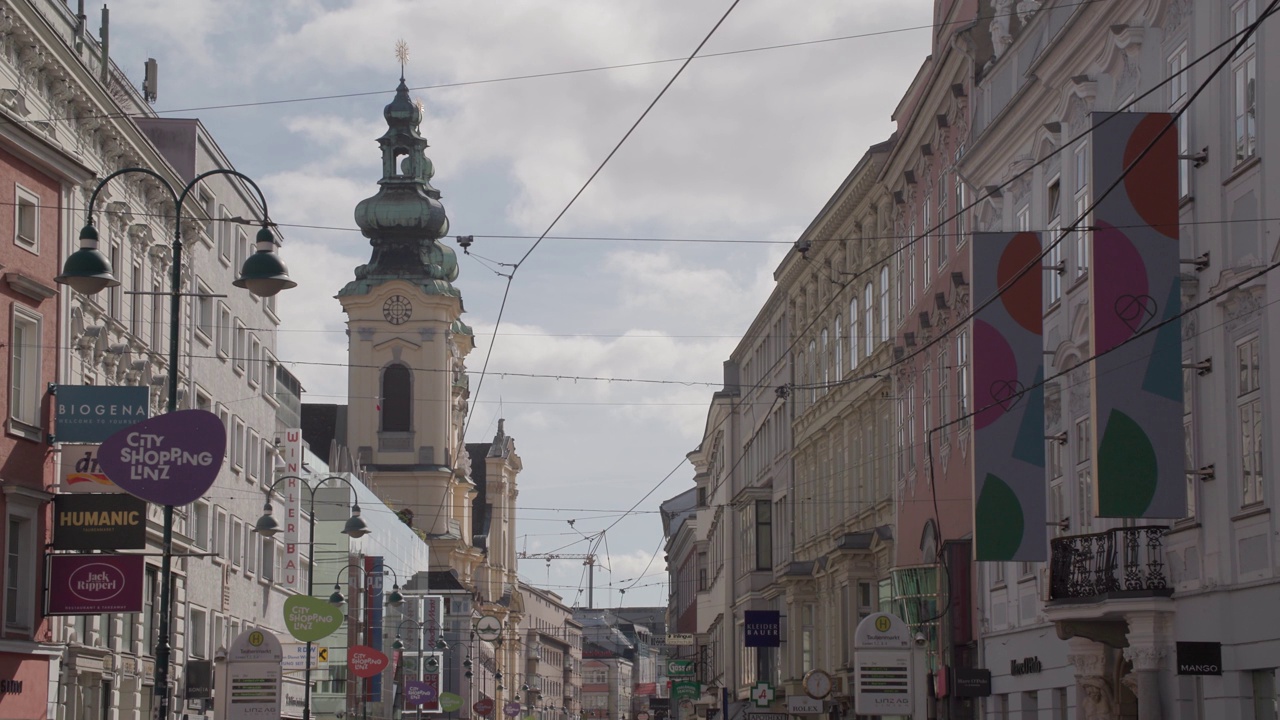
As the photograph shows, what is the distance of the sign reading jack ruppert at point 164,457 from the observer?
1958cm

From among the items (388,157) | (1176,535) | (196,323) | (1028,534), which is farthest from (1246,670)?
(388,157)

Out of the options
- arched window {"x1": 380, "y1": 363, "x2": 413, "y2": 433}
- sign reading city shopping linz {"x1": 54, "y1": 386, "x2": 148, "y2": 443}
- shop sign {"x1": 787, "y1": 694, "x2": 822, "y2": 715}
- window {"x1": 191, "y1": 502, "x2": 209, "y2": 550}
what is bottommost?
shop sign {"x1": 787, "y1": 694, "x2": 822, "y2": 715}

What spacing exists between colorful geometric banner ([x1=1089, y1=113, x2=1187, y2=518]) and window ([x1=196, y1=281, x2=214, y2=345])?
2902cm

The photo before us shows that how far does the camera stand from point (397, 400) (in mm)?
110188

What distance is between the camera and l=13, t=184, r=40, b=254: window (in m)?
30.0

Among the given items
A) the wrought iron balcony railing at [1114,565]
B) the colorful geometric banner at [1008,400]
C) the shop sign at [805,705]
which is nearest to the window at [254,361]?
the shop sign at [805,705]

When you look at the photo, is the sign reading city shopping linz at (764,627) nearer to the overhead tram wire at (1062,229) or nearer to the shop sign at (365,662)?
the overhead tram wire at (1062,229)

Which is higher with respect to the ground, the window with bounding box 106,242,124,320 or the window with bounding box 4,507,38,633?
the window with bounding box 106,242,124,320

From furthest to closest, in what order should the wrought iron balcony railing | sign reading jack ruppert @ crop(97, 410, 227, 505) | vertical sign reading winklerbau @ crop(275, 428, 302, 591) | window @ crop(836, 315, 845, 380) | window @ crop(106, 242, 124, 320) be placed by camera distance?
vertical sign reading winklerbau @ crop(275, 428, 302, 591) < window @ crop(836, 315, 845, 380) < window @ crop(106, 242, 124, 320) < the wrought iron balcony railing < sign reading jack ruppert @ crop(97, 410, 227, 505)

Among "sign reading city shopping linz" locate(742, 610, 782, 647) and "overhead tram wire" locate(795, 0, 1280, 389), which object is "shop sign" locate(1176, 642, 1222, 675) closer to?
"overhead tram wire" locate(795, 0, 1280, 389)

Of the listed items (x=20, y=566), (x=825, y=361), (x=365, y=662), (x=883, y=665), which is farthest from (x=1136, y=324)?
(x=365, y=662)

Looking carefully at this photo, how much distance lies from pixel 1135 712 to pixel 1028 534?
2.87 m

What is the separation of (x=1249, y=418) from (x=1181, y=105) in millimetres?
4013

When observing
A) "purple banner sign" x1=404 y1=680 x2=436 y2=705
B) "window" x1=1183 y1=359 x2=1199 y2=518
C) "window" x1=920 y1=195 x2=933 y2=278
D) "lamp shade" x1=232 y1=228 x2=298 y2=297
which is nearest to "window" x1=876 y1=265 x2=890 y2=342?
"window" x1=920 y1=195 x2=933 y2=278
